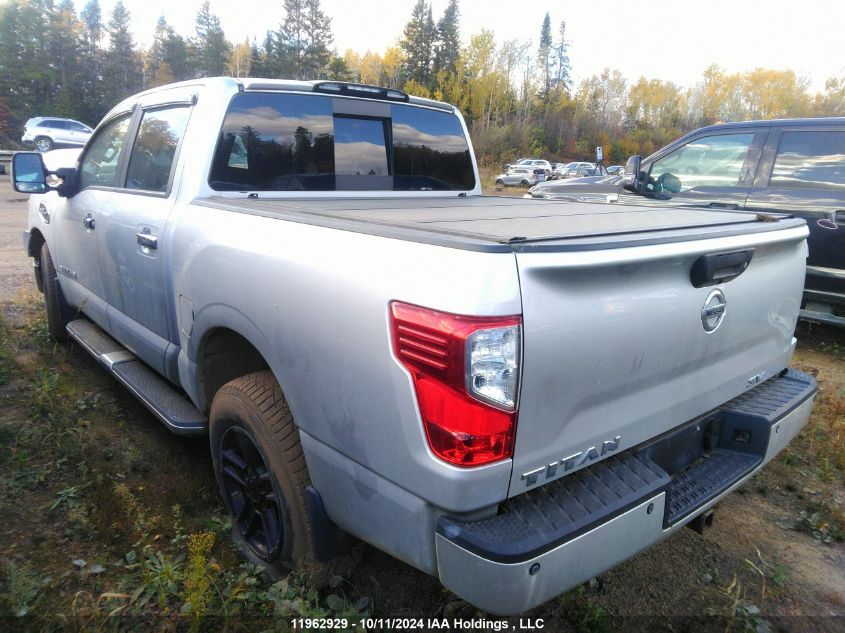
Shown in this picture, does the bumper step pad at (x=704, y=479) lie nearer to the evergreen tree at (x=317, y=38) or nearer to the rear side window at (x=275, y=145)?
the rear side window at (x=275, y=145)

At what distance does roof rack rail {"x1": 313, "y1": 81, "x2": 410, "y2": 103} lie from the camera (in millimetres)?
→ 3510

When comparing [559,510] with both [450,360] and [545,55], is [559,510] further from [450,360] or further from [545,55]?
[545,55]

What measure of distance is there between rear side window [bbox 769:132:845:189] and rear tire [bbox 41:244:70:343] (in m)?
6.53

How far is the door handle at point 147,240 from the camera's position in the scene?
9.97ft

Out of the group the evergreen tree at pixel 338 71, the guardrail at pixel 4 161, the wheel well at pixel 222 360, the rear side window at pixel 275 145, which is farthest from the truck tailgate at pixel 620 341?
the evergreen tree at pixel 338 71

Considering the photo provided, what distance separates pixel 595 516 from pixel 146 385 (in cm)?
262

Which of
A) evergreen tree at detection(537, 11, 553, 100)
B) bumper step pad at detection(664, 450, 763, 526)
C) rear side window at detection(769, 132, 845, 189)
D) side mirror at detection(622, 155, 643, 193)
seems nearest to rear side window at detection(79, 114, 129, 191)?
bumper step pad at detection(664, 450, 763, 526)

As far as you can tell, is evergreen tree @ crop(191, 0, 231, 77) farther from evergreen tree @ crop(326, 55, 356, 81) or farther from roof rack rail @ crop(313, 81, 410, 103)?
roof rack rail @ crop(313, 81, 410, 103)

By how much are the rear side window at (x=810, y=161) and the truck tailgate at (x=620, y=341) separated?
12.5 ft

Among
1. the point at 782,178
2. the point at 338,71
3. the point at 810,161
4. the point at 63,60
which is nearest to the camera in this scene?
the point at 810,161

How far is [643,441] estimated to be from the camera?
2.06 meters

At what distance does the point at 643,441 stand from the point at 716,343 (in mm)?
489

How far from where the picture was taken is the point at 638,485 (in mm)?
1890

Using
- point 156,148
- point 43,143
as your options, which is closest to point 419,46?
point 43,143
